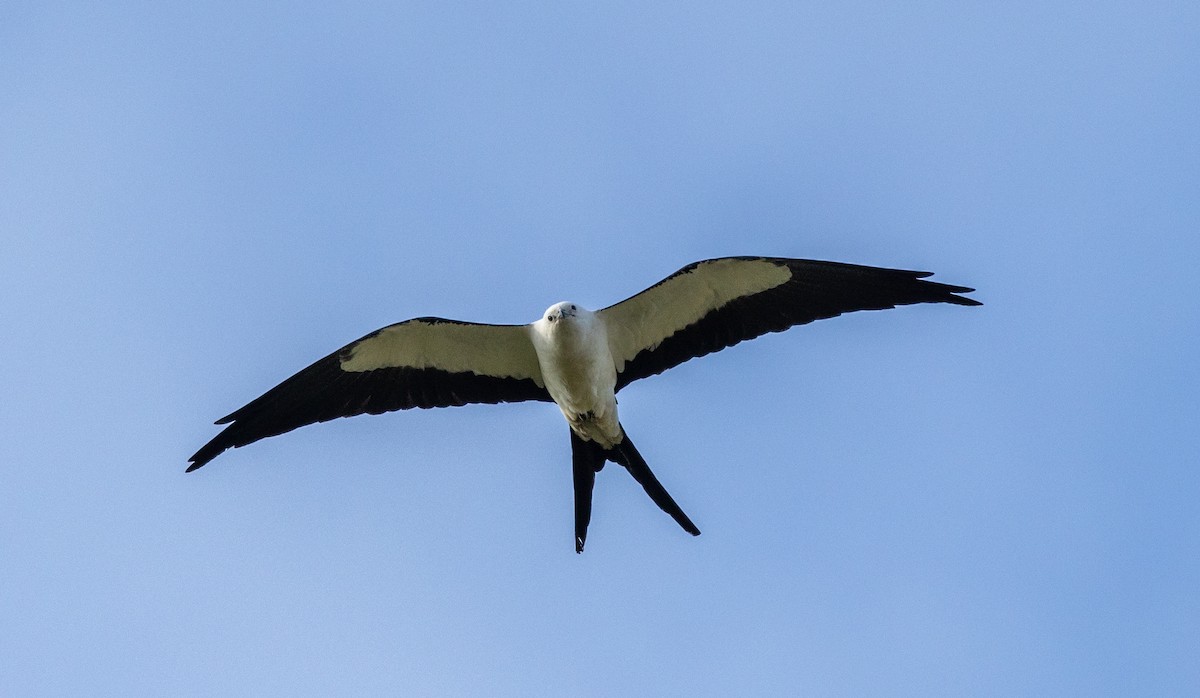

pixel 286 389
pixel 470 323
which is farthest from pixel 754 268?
pixel 286 389

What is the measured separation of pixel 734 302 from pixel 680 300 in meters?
0.45

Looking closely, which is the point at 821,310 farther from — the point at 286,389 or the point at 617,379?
the point at 286,389

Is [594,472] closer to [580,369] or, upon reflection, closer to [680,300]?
[580,369]

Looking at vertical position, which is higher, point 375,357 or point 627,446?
point 375,357

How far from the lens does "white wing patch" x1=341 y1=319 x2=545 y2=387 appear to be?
36.0 ft

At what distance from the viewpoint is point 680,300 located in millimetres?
10977

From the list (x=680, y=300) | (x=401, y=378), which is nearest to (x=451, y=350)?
(x=401, y=378)

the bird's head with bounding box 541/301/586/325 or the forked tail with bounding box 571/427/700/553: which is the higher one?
the bird's head with bounding box 541/301/586/325

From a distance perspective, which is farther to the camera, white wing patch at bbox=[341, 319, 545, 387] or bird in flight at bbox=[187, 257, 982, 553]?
white wing patch at bbox=[341, 319, 545, 387]

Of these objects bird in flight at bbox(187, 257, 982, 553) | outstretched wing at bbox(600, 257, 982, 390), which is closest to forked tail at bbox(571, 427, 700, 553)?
bird in flight at bbox(187, 257, 982, 553)

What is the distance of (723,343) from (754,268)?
70 cm

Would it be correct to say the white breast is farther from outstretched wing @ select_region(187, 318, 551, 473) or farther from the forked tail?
outstretched wing @ select_region(187, 318, 551, 473)

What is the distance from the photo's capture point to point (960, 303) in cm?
1014

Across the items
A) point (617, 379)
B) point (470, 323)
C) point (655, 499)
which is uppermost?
point (470, 323)
